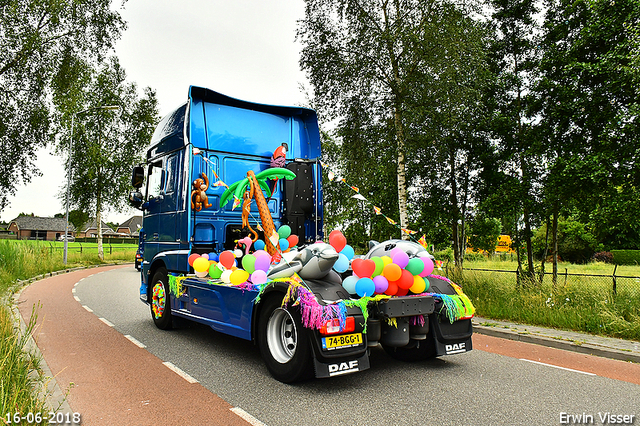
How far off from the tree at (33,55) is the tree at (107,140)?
1089 centimetres

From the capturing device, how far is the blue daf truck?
4.08 metres

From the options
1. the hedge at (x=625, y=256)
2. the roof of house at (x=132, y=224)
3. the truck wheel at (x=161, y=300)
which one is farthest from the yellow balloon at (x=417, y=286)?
the roof of house at (x=132, y=224)

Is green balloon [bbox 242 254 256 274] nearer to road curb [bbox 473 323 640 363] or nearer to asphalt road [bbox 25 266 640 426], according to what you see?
asphalt road [bbox 25 266 640 426]

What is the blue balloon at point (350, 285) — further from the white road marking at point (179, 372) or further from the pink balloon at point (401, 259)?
the white road marking at point (179, 372)

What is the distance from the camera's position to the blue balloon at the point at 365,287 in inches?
163

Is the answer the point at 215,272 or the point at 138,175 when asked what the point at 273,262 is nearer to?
the point at 215,272

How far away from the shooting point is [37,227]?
3861 inches

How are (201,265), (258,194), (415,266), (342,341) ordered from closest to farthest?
1. (342,341)
2. (415,266)
3. (201,265)
4. (258,194)

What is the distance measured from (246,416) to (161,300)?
4129 millimetres

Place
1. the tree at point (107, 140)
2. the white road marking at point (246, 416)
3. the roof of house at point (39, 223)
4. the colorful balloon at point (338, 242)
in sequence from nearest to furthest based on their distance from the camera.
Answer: the white road marking at point (246, 416) < the colorful balloon at point (338, 242) < the tree at point (107, 140) < the roof of house at point (39, 223)

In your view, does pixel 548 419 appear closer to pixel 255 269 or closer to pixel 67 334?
pixel 255 269

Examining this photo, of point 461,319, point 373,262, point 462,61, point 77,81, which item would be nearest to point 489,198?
point 462,61

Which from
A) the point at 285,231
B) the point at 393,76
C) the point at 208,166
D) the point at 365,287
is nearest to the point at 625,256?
the point at 393,76

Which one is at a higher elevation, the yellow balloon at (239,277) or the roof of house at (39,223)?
the roof of house at (39,223)
